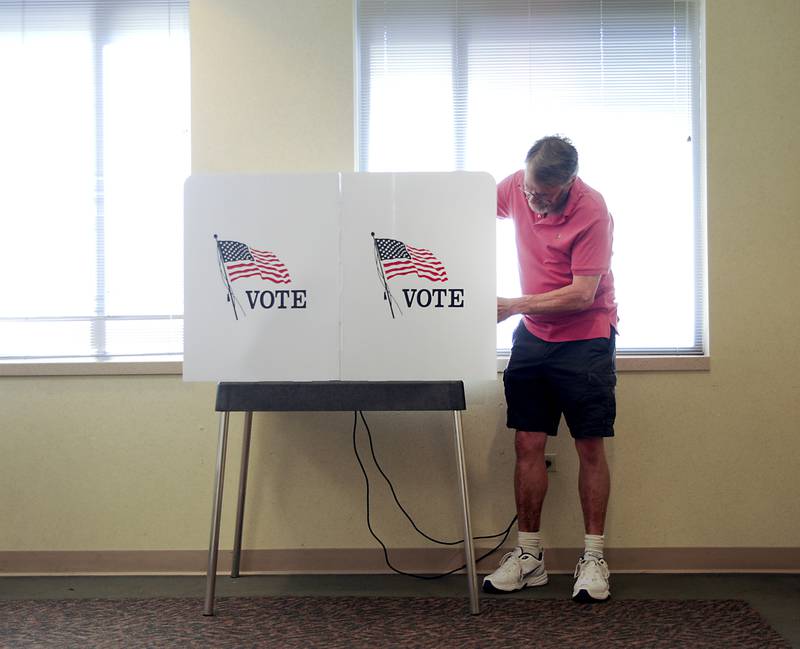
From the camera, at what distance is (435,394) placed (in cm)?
214

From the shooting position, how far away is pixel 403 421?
271 centimetres

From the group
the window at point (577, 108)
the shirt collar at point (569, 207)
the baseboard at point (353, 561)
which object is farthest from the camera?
the window at point (577, 108)

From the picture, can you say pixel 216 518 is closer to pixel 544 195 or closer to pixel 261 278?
pixel 261 278

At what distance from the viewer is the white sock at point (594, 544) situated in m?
2.40

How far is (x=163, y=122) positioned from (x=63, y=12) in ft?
1.82

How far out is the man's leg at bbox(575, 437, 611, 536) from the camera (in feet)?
8.00

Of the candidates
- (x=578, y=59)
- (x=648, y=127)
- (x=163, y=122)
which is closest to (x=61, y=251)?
(x=163, y=122)

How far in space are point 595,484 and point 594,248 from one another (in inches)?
29.3

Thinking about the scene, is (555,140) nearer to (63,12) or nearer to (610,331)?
(610,331)

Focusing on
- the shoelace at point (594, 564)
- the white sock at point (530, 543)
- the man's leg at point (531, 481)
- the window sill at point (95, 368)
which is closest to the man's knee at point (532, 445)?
the man's leg at point (531, 481)

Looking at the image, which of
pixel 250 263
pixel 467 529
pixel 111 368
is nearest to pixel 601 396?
pixel 467 529

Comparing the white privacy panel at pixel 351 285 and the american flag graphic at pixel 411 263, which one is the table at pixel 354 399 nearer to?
the white privacy panel at pixel 351 285

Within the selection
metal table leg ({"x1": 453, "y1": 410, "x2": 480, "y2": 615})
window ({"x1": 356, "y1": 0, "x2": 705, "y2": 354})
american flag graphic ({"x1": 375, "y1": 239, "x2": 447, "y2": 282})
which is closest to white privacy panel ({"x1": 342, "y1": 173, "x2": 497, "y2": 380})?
american flag graphic ({"x1": 375, "y1": 239, "x2": 447, "y2": 282})

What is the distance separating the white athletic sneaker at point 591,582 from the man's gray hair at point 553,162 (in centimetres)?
117
